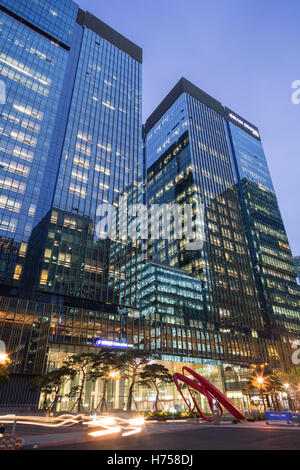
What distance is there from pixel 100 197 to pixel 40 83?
42.1 meters

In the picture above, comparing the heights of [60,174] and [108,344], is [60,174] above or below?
above

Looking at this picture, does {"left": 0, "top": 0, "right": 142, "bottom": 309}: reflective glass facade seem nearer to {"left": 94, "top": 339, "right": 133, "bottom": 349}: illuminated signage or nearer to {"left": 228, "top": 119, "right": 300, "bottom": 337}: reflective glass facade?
{"left": 94, "top": 339, "right": 133, "bottom": 349}: illuminated signage

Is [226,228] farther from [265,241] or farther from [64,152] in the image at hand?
[64,152]

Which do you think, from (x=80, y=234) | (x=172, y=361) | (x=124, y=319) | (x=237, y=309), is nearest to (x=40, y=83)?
(x=80, y=234)

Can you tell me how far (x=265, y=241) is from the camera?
137500 mm

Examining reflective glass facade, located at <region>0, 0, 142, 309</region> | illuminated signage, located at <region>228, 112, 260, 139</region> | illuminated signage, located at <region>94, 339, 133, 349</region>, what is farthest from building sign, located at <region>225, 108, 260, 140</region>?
illuminated signage, located at <region>94, 339, 133, 349</region>

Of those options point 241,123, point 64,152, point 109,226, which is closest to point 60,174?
point 64,152

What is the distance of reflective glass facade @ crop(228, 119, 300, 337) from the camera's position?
122 metres

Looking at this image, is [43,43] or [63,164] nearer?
[63,164]

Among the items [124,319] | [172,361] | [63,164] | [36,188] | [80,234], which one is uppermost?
[63,164]

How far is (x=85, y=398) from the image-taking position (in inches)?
2569

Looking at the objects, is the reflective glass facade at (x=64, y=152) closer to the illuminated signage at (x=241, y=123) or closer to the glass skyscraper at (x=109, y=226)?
the glass skyscraper at (x=109, y=226)

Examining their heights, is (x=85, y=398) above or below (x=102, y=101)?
below

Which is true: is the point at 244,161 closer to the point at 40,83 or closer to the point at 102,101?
the point at 102,101
